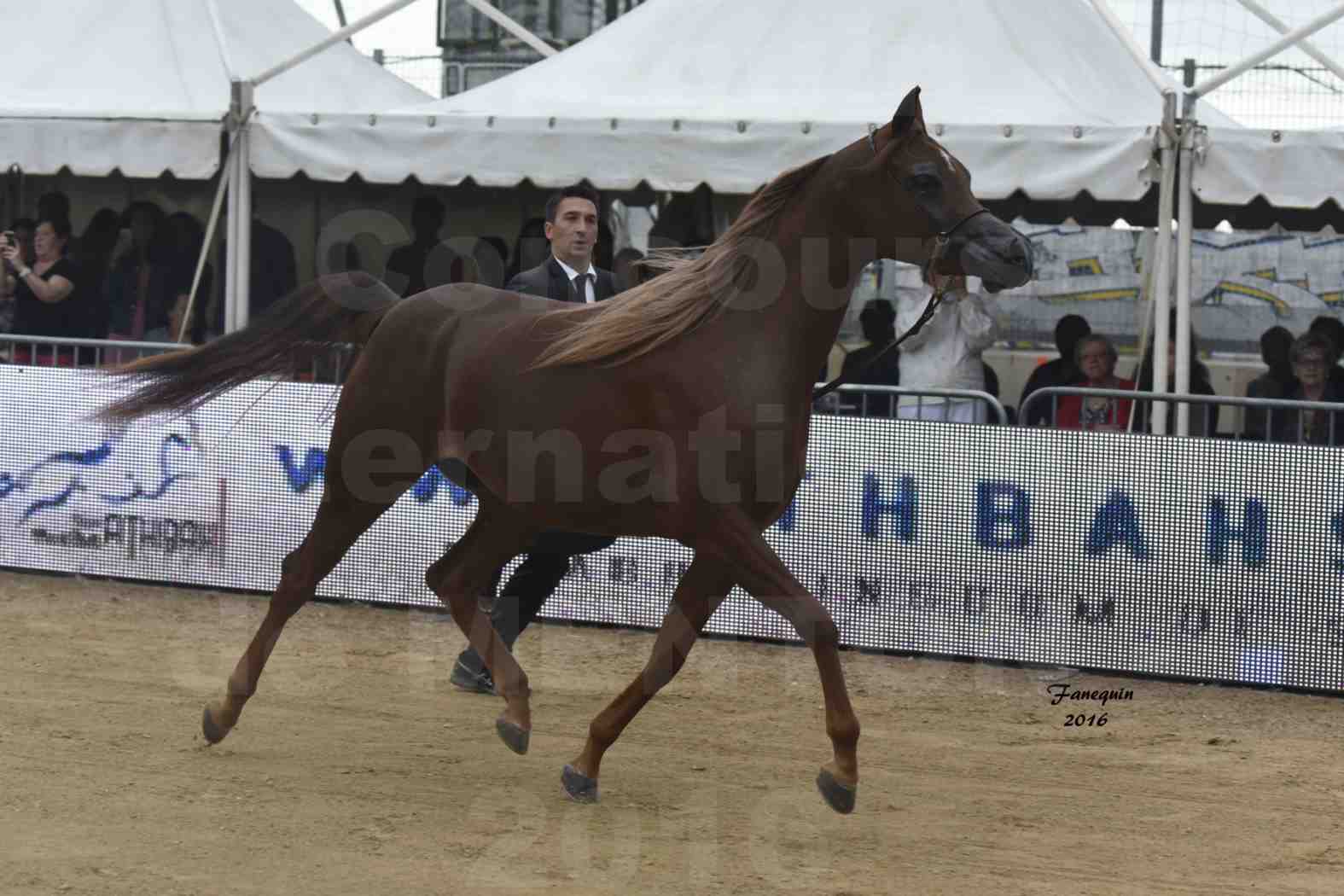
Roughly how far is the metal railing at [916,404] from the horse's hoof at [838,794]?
2810 mm

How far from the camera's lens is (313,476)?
26.4 feet

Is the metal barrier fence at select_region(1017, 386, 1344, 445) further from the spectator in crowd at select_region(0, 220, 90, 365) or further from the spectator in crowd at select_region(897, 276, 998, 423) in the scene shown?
the spectator in crowd at select_region(0, 220, 90, 365)

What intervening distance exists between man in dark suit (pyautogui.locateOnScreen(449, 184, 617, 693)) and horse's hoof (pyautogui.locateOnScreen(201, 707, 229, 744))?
1.14 meters

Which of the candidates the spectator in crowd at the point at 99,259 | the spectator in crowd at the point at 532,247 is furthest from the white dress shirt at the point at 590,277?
the spectator in crowd at the point at 99,259

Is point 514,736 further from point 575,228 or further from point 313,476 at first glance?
point 313,476

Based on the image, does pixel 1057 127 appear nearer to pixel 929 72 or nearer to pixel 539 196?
pixel 929 72

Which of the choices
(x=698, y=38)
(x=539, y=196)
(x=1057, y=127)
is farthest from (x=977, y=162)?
(x=539, y=196)

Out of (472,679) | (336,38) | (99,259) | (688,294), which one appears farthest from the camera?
(99,259)

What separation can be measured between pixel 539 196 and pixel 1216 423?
225 inches

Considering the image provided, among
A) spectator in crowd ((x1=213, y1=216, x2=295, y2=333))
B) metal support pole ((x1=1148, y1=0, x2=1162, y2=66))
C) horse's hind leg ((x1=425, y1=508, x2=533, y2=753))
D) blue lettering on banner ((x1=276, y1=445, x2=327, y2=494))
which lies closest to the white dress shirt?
horse's hind leg ((x1=425, y1=508, x2=533, y2=753))

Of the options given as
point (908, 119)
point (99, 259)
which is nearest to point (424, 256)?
point (99, 259)

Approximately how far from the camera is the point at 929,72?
894 cm

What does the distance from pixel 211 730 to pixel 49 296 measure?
5189mm

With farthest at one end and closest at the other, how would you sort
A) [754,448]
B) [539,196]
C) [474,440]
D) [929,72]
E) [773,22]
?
[539,196] → [773,22] → [929,72] → [474,440] → [754,448]
